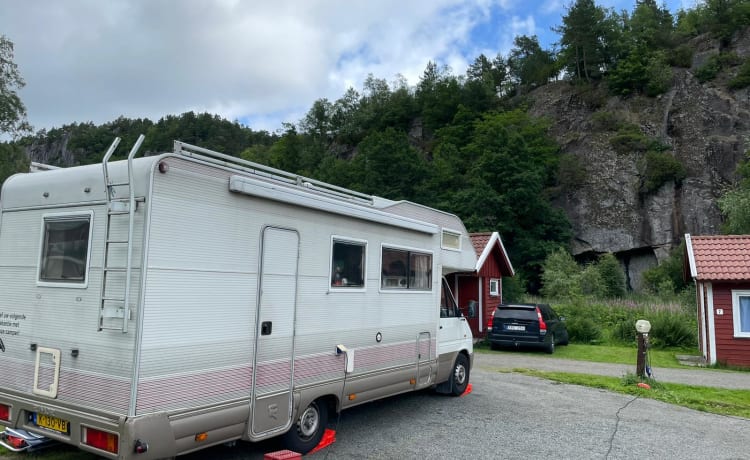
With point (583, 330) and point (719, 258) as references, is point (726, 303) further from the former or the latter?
point (583, 330)

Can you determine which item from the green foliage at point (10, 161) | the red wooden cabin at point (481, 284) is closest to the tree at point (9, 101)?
the green foliage at point (10, 161)

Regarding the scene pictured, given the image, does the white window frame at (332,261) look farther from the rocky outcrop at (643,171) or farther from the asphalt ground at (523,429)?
the rocky outcrop at (643,171)

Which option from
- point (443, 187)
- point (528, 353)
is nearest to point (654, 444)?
point (528, 353)

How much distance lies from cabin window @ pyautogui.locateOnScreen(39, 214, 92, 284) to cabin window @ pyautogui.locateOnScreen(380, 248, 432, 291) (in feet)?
11.5

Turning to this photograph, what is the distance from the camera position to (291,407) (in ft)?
17.8

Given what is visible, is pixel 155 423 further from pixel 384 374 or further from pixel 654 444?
pixel 654 444

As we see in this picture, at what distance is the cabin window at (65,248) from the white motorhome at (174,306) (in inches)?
0.6

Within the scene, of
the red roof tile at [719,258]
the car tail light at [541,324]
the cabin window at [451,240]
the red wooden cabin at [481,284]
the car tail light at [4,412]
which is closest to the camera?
the car tail light at [4,412]

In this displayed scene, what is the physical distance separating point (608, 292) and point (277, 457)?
33.4 m

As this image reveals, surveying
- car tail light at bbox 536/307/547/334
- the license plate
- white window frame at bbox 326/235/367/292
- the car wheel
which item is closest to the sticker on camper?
the license plate

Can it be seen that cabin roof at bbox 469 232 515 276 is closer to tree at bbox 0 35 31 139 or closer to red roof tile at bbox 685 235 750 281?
red roof tile at bbox 685 235 750 281

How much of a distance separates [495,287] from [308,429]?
1605 cm

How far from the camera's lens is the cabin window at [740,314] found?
43.7 feet

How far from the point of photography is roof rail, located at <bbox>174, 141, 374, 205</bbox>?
511cm
